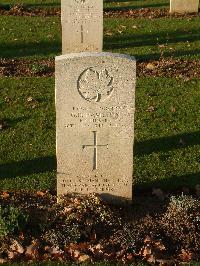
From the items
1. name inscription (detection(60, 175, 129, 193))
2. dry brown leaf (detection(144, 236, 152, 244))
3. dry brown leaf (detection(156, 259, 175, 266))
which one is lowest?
dry brown leaf (detection(156, 259, 175, 266))

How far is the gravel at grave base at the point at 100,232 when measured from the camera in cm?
561

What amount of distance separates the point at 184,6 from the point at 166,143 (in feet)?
34.1

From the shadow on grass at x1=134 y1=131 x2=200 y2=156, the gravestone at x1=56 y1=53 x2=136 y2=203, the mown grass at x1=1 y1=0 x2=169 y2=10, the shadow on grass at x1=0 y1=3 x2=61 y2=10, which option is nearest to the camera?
the gravestone at x1=56 y1=53 x2=136 y2=203

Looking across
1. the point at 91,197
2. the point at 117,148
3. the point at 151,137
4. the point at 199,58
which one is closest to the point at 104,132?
the point at 117,148

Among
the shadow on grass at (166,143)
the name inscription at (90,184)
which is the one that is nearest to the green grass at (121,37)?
the shadow on grass at (166,143)

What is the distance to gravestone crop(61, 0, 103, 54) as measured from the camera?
1150 centimetres

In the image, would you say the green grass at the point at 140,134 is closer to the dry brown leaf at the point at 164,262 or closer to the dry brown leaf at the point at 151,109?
the dry brown leaf at the point at 151,109

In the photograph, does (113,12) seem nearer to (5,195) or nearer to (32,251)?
(5,195)

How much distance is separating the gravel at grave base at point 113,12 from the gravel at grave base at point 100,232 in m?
12.0

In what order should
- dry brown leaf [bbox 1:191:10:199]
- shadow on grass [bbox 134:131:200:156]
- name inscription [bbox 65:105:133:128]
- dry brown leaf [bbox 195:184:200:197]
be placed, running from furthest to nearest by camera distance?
shadow on grass [bbox 134:131:200:156], dry brown leaf [bbox 195:184:200:197], dry brown leaf [bbox 1:191:10:199], name inscription [bbox 65:105:133:128]

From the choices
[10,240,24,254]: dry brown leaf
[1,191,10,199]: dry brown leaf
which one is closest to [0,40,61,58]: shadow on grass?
[1,191,10,199]: dry brown leaf

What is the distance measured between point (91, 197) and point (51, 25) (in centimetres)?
1056

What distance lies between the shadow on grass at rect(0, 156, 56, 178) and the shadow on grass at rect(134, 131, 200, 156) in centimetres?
129

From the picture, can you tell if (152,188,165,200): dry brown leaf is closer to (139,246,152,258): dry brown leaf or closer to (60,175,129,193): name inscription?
(60,175,129,193): name inscription
